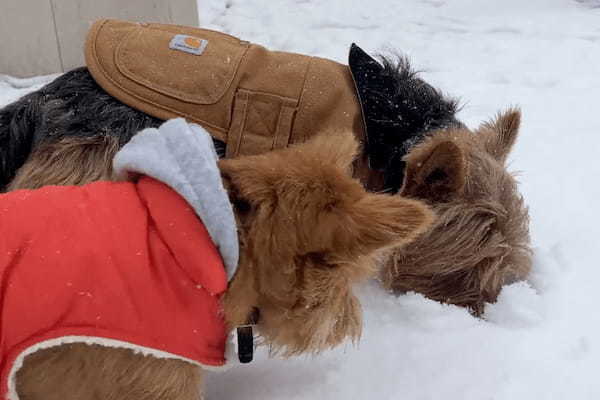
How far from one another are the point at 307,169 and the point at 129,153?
1.85 feet

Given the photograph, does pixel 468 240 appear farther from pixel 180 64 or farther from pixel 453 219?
pixel 180 64

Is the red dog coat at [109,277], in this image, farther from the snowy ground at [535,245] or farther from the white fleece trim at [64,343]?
the snowy ground at [535,245]

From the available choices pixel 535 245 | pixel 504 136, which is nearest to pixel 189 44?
pixel 504 136

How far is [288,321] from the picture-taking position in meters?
1.93

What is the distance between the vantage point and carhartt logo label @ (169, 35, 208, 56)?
2977 millimetres

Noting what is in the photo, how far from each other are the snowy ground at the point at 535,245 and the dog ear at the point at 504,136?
1.62 feet

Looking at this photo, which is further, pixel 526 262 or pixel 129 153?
pixel 526 262

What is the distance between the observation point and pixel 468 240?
272 cm

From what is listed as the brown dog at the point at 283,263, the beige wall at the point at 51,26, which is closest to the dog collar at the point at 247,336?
the brown dog at the point at 283,263

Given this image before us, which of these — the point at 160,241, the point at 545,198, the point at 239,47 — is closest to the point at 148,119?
the point at 239,47

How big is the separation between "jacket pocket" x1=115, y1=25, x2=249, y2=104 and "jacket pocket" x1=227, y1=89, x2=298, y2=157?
0.11 metres

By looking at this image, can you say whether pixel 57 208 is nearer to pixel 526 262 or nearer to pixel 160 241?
pixel 160 241

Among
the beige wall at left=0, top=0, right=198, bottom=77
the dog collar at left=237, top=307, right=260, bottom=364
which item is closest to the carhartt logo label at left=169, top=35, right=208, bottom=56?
the dog collar at left=237, top=307, right=260, bottom=364

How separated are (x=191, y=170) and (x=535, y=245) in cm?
190
